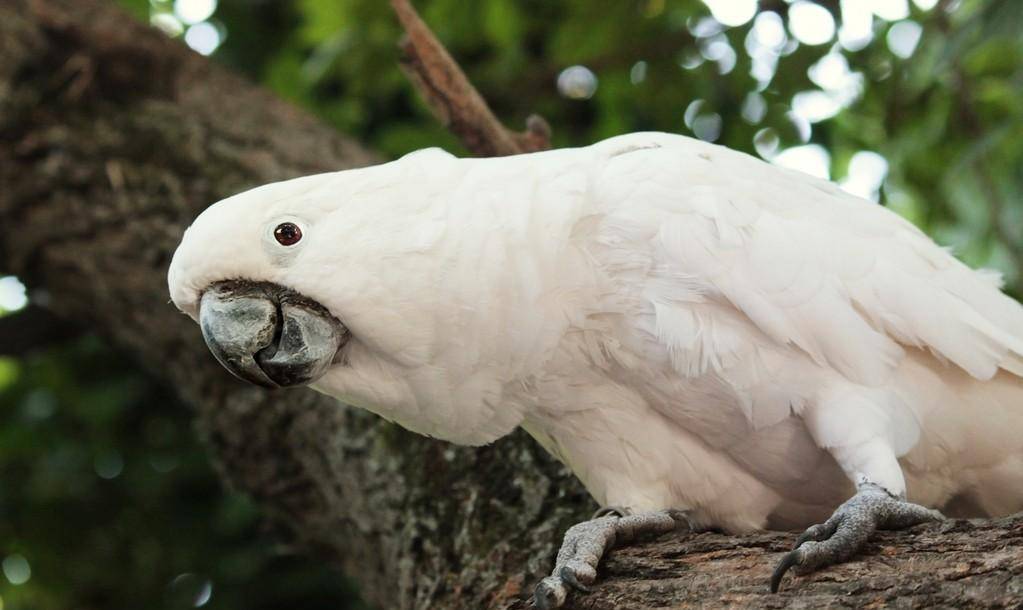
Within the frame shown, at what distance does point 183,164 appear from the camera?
3.89 m

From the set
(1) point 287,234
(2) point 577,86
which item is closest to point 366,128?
(2) point 577,86

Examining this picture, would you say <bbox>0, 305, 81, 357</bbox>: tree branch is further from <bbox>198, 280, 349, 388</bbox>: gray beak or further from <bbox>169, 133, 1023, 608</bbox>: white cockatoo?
<bbox>198, 280, 349, 388</bbox>: gray beak

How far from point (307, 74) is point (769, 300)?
104 inches

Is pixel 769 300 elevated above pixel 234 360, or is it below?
above

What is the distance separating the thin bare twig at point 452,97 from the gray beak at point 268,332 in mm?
1028

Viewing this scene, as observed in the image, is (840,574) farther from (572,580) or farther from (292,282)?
(292,282)

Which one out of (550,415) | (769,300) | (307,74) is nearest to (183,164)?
(307,74)

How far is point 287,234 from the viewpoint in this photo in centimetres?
247

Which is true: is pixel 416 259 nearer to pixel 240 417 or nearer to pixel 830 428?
pixel 830 428

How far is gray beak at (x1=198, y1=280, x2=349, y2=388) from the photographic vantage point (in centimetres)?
241

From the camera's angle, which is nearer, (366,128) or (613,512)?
(613,512)

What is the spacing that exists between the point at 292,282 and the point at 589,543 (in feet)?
2.87

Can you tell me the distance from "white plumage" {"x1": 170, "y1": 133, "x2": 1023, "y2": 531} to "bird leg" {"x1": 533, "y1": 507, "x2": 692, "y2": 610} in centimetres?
6

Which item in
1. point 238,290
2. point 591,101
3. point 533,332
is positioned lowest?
point 591,101
